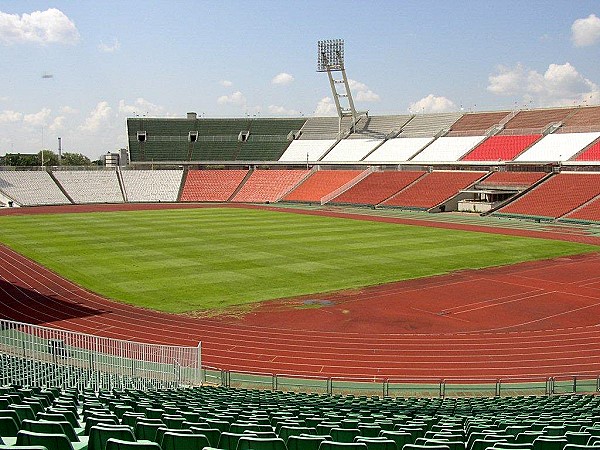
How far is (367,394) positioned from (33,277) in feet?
80.0

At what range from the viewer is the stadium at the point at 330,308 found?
8474 millimetres

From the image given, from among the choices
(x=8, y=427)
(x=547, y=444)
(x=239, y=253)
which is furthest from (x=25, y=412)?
(x=239, y=253)

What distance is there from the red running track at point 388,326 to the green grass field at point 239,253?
2.24 m

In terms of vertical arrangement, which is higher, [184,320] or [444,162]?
[444,162]

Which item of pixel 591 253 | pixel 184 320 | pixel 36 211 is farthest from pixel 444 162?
pixel 184 320

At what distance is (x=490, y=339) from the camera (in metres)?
23.9

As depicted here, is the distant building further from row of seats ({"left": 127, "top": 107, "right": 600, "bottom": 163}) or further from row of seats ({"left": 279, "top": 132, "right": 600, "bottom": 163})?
row of seats ({"left": 279, "top": 132, "right": 600, "bottom": 163})

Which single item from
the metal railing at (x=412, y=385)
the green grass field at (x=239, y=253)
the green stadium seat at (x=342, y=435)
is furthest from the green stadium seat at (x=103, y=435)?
the green grass field at (x=239, y=253)

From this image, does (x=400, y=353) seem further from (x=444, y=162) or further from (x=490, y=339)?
(x=444, y=162)

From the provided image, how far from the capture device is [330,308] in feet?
93.6

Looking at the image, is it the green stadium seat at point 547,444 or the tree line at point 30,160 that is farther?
the tree line at point 30,160

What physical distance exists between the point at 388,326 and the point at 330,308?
3680 mm

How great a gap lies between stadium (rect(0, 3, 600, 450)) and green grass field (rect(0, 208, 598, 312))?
254 mm

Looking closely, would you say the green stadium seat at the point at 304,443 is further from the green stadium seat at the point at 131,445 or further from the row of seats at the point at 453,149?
the row of seats at the point at 453,149
